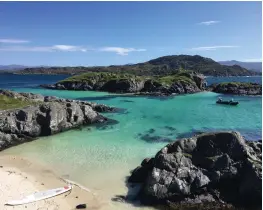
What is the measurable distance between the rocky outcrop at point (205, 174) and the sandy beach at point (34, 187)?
526 cm

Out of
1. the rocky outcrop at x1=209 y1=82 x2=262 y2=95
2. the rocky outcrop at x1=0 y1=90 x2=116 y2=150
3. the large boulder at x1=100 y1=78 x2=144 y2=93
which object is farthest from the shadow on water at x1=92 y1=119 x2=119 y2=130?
the rocky outcrop at x1=209 y1=82 x2=262 y2=95

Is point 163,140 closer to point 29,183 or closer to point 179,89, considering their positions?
point 29,183

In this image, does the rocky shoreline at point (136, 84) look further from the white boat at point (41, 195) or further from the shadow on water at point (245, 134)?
the white boat at point (41, 195)

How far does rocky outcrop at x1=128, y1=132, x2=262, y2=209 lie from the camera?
82.7 feet

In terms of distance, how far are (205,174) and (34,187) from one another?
1632cm

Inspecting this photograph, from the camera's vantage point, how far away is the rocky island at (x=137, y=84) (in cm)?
12488

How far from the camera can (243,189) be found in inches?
997

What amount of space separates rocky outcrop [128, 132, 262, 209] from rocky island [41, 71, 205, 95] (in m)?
87.9

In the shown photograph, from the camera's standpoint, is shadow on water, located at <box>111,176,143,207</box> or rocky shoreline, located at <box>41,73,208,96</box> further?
rocky shoreline, located at <box>41,73,208,96</box>

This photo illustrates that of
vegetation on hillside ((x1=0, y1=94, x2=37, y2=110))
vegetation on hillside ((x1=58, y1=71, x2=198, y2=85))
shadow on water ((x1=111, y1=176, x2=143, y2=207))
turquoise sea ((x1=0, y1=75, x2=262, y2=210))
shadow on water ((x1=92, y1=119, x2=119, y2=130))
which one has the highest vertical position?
vegetation on hillside ((x1=58, y1=71, x2=198, y2=85))

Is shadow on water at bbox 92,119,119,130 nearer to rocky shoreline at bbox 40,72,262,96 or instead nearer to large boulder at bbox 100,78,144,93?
rocky shoreline at bbox 40,72,262,96

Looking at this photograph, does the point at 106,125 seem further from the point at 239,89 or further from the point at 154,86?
the point at 239,89

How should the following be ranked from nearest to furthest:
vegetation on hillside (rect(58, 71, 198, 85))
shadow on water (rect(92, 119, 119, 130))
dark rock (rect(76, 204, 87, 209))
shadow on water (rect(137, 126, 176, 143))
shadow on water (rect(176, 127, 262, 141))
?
dark rock (rect(76, 204, 87, 209)), shadow on water (rect(137, 126, 176, 143)), shadow on water (rect(176, 127, 262, 141)), shadow on water (rect(92, 119, 119, 130)), vegetation on hillside (rect(58, 71, 198, 85))

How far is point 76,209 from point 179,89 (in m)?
104
